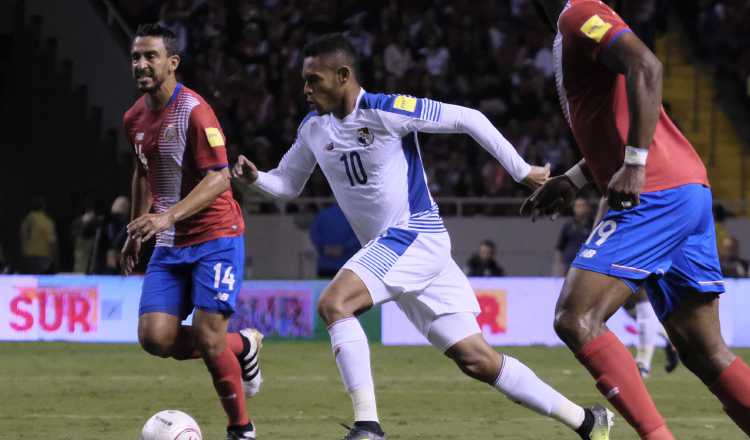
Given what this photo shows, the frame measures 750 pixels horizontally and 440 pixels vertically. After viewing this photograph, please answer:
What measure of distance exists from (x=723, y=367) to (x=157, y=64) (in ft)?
12.2

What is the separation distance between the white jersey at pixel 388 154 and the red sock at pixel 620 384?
5.26 ft

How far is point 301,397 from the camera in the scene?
11.7 meters

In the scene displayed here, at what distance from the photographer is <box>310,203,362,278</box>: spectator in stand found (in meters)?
17.3

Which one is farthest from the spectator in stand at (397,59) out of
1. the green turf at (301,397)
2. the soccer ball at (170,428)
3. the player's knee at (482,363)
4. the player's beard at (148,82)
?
the player's knee at (482,363)

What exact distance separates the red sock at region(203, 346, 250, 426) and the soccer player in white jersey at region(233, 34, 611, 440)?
1.01 metres

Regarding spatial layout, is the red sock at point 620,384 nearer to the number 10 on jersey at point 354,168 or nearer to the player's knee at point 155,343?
the number 10 on jersey at point 354,168

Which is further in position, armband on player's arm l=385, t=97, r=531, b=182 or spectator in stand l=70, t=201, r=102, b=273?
spectator in stand l=70, t=201, r=102, b=273

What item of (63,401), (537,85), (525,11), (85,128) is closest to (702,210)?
(63,401)

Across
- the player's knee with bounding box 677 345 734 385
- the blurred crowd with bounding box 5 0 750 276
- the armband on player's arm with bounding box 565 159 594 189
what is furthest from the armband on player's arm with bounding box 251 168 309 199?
→ the blurred crowd with bounding box 5 0 750 276

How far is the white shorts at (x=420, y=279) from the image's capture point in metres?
7.27

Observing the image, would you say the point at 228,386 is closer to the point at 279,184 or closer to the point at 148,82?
the point at 279,184

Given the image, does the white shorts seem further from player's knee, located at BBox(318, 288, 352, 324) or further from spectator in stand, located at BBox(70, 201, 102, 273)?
spectator in stand, located at BBox(70, 201, 102, 273)

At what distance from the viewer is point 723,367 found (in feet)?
20.6

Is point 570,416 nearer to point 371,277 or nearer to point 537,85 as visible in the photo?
point 371,277
